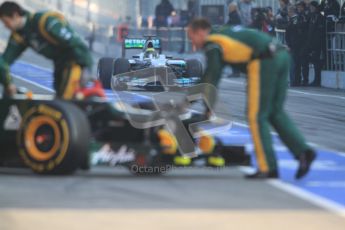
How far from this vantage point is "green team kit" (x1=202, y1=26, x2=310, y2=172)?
10.6m

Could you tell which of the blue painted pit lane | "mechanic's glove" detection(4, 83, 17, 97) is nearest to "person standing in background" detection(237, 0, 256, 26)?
the blue painted pit lane

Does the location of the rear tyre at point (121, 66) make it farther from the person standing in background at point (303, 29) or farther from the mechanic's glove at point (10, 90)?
the mechanic's glove at point (10, 90)

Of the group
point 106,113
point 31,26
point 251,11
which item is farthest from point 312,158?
point 251,11

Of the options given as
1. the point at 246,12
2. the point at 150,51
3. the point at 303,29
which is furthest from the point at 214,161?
the point at 246,12

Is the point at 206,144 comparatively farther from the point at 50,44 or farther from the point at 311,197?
the point at 50,44

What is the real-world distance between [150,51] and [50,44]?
12.7 metres

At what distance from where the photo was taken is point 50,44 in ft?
37.0

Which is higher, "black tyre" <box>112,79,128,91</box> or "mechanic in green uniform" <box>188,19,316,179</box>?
"mechanic in green uniform" <box>188,19,316,179</box>

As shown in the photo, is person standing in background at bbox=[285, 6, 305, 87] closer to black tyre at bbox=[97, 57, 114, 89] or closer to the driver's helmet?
the driver's helmet

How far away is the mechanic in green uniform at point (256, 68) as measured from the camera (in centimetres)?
1066

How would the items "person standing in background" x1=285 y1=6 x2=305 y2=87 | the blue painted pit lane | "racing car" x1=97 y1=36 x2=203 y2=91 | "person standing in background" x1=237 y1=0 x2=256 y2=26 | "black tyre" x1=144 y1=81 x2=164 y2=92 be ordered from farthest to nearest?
"person standing in background" x1=237 y1=0 x2=256 y2=26, "person standing in background" x1=285 y1=6 x2=305 y2=87, "black tyre" x1=144 y1=81 x2=164 y2=92, "racing car" x1=97 y1=36 x2=203 y2=91, the blue painted pit lane

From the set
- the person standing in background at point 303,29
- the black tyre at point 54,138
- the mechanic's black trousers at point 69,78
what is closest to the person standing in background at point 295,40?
the person standing in background at point 303,29

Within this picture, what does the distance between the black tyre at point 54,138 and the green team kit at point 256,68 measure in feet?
4.03

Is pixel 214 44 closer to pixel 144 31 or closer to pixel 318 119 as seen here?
pixel 318 119
